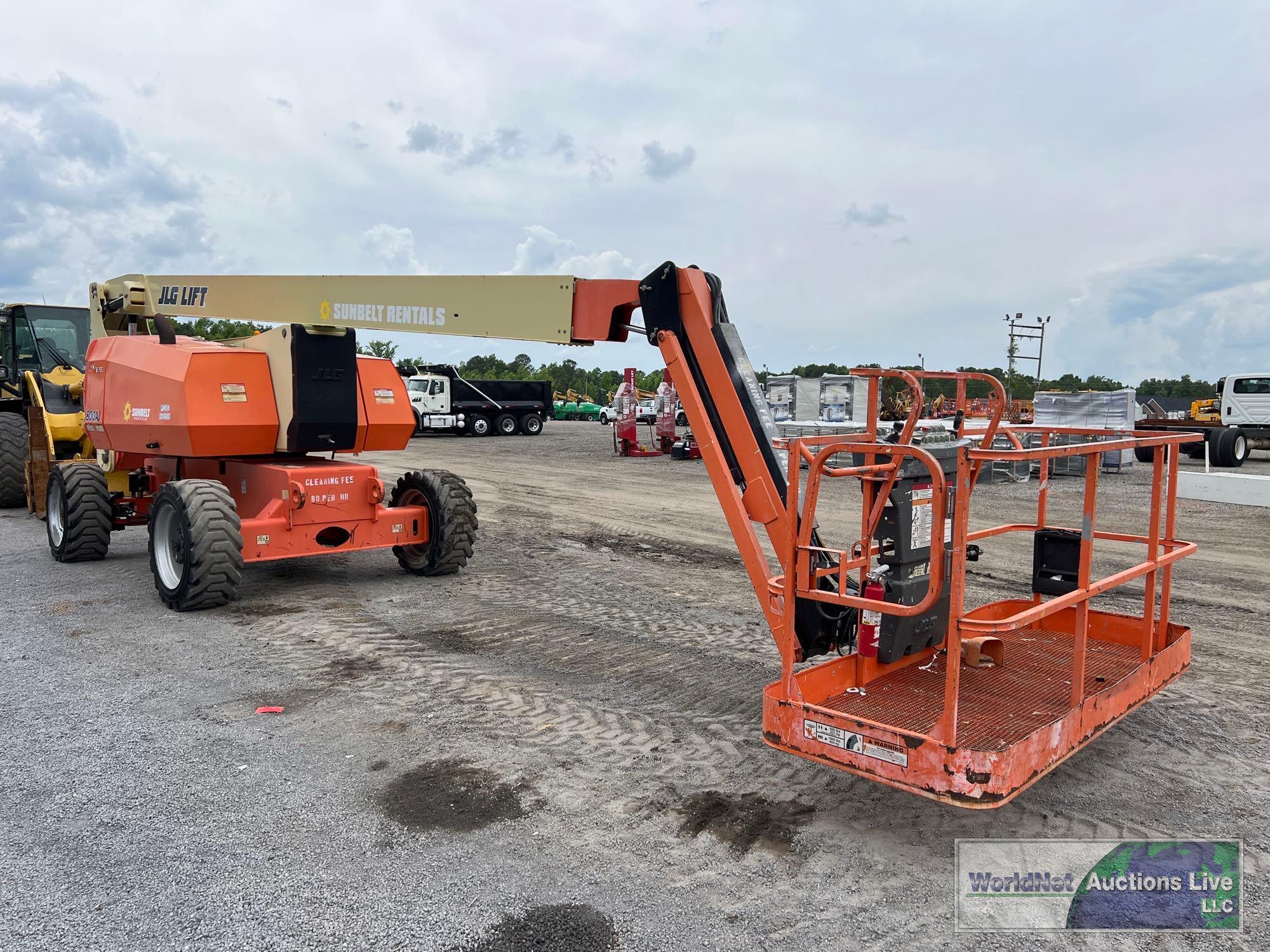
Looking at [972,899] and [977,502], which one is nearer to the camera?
[972,899]

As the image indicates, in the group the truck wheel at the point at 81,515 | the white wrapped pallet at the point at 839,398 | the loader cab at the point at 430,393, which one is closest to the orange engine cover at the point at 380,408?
the truck wheel at the point at 81,515

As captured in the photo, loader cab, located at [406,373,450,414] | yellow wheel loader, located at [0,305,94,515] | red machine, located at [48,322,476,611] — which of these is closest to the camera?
red machine, located at [48,322,476,611]

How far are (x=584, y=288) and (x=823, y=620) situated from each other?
98.3 inches

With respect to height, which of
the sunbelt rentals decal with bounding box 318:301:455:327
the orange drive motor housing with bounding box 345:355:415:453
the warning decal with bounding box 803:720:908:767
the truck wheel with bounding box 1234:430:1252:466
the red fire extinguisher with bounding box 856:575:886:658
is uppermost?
the sunbelt rentals decal with bounding box 318:301:455:327

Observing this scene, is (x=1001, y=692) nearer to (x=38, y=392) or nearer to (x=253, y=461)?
(x=253, y=461)

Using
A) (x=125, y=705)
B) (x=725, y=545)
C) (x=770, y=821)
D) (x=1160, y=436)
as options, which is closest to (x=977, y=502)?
(x=725, y=545)

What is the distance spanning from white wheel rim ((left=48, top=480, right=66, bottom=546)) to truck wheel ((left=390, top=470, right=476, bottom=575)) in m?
3.56

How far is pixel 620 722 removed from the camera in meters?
5.02

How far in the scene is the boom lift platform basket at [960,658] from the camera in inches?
138

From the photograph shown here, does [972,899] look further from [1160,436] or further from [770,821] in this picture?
[1160,436]

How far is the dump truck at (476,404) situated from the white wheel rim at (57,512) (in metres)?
22.0

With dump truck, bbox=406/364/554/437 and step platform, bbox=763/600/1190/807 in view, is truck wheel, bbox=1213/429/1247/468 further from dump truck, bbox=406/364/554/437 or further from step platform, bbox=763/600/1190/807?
dump truck, bbox=406/364/554/437

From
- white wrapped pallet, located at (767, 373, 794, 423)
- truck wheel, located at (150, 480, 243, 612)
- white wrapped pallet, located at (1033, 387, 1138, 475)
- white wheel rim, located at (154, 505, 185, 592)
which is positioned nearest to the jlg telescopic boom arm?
truck wheel, located at (150, 480, 243, 612)

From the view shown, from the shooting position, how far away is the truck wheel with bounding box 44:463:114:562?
899cm
